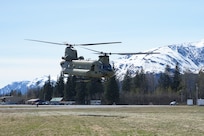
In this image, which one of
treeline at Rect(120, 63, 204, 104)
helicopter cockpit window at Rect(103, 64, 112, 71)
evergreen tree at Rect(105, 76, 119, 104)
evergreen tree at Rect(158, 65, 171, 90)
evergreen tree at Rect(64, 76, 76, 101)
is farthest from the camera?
evergreen tree at Rect(158, 65, 171, 90)

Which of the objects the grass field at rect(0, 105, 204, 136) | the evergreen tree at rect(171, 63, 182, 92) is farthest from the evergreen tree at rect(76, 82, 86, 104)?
the grass field at rect(0, 105, 204, 136)

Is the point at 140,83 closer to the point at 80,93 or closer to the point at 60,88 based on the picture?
the point at 80,93

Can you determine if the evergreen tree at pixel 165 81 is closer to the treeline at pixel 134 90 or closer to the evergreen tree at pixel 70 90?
the treeline at pixel 134 90

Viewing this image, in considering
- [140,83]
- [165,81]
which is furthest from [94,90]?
[165,81]

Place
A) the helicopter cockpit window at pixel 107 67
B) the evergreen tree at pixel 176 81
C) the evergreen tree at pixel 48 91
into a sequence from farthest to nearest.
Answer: the evergreen tree at pixel 48 91, the evergreen tree at pixel 176 81, the helicopter cockpit window at pixel 107 67

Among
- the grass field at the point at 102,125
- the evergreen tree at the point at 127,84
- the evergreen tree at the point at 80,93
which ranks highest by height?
the evergreen tree at the point at 127,84

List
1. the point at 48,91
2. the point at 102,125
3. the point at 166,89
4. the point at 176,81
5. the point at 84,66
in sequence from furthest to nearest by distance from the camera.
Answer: the point at 48,91 < the point at 176,81 < the point at 166,89 < the point at 84,66 < the point at 102,125

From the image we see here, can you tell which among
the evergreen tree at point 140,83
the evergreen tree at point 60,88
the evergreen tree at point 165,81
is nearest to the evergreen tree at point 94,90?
the evergreen tree at point 60,88

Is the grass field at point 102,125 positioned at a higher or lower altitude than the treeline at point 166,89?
lower

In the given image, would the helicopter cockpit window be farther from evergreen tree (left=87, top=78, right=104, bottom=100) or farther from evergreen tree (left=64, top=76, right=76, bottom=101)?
evergreen tree (left=64, top=76, right=76, bottom=101)

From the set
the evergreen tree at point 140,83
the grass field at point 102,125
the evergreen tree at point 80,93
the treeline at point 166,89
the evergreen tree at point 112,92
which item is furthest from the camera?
the evergreen tree at point 140,83

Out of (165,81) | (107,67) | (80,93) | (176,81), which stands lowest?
(80,93)

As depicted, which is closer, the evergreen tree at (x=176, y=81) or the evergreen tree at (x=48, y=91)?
the evergreen tree at (x=176, y=81)

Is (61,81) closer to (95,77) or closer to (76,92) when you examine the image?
(76,92)
